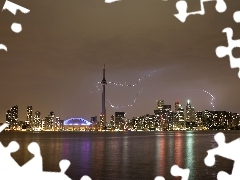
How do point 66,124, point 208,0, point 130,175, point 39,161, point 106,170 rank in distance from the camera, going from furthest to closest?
point 66,124 < point 106,170 < point 130,175 < point 39,161 < point 208,0

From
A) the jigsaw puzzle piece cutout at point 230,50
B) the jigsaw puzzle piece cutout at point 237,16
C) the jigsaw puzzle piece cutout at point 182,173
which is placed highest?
the jigsaw puzzle piece cutout at point 237,16

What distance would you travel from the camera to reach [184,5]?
4.54 m

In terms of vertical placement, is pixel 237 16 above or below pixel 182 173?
Answer: above

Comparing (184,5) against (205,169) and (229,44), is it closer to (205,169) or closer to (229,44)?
(229,44)

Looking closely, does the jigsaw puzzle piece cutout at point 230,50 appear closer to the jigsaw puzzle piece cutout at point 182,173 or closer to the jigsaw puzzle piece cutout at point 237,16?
the jigsaw puzzle piece cutout at point 237,16

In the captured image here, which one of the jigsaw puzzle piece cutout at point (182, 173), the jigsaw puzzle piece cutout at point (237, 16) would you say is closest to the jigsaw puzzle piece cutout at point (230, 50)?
the jigsaw puzzle piece cutout at point (237, 16)

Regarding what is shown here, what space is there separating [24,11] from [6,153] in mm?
1777

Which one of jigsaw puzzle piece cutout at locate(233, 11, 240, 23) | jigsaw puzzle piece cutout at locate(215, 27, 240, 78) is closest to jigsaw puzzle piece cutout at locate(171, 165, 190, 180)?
jigsaw puzzle piece cutout at locate(215, 27, 240, 78)

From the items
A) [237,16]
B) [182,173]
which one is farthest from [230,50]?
[182,173]

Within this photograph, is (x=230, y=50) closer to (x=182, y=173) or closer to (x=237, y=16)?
(x=237, y=16)

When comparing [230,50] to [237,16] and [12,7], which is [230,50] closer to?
[237,16]

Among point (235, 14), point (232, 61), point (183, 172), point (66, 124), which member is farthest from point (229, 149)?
point (66, 124)

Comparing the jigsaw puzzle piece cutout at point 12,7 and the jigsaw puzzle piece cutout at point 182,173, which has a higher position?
the jigsaw puzzle piece cutout at point 12,7

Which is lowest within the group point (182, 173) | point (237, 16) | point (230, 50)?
point (182, 173)
